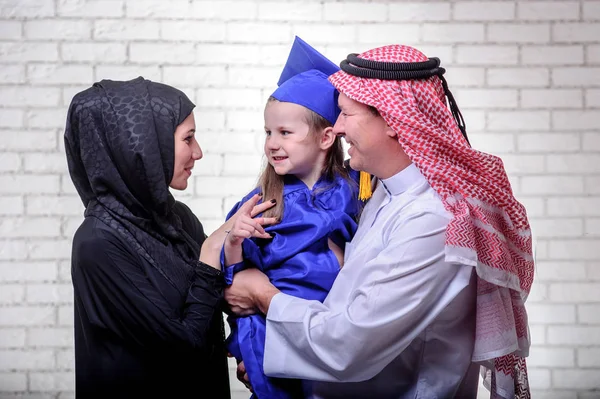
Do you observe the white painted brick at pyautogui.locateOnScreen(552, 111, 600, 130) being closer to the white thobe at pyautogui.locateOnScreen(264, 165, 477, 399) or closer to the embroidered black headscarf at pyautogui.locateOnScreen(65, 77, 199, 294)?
the white thobe at pyautogui.locateOnScreen(264, 165, 477, 399)

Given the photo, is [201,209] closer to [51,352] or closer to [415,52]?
[51,352]

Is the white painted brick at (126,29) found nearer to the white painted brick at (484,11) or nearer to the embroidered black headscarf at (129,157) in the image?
the white painted brick at (484,11)

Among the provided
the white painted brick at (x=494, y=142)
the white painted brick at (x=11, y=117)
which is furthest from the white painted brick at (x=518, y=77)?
the white painted brick at (x=11, y=117)

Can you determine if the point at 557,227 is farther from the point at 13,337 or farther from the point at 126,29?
the point at 13,337

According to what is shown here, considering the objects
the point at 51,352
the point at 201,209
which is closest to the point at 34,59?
the point at 201,209

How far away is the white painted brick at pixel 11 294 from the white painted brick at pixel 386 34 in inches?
85.9

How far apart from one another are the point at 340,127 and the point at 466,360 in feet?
2.44

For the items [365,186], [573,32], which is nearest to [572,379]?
[573,32]

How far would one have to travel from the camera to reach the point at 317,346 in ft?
7.11

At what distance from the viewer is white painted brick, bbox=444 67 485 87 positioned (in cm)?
427

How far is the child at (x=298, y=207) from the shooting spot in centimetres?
242

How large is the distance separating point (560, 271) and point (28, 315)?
2871 mm

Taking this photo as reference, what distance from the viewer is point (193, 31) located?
13.7ft

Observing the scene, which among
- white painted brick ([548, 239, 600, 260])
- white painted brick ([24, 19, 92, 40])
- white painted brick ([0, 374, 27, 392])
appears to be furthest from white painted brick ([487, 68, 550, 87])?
white painted brick ([0, 374, 27, 392])
